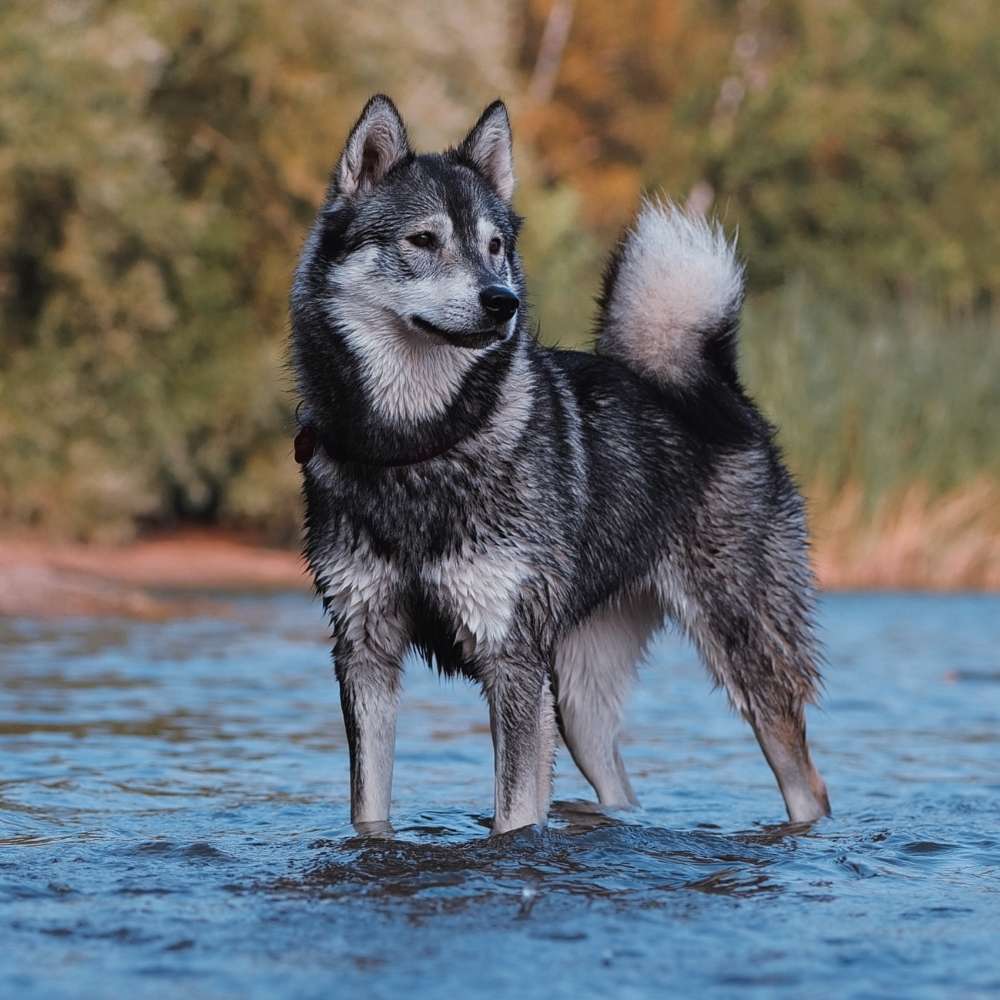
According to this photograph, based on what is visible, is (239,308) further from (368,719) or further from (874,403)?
(368,719)

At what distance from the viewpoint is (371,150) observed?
191 inches

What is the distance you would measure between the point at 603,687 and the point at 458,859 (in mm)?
1453

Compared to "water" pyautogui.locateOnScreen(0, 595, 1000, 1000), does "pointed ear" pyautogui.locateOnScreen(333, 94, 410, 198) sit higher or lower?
higher

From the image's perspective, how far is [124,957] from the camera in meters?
3.60

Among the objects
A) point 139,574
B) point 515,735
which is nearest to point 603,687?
point 515,735

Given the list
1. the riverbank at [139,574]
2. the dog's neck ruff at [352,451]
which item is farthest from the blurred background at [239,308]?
the dog's neck ruff at [352,451]

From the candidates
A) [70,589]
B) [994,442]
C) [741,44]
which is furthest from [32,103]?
[741,44]

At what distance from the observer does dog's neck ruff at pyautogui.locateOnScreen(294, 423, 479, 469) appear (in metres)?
4.70

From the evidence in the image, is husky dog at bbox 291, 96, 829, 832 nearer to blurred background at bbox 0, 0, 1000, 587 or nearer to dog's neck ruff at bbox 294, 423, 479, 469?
dog's neck ruff at bbox 294, 423, 479, 469

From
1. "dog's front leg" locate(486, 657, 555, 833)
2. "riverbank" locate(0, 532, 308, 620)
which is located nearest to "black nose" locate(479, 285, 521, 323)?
"dog's front leg" locate(486, 657, 555, 833)

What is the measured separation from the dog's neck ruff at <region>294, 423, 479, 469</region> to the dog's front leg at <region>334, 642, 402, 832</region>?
0.49m

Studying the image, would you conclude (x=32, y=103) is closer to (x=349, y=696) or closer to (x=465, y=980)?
(x=349, y=696)

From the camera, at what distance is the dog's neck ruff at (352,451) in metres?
4.70

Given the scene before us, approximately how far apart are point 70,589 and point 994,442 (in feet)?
25.0
